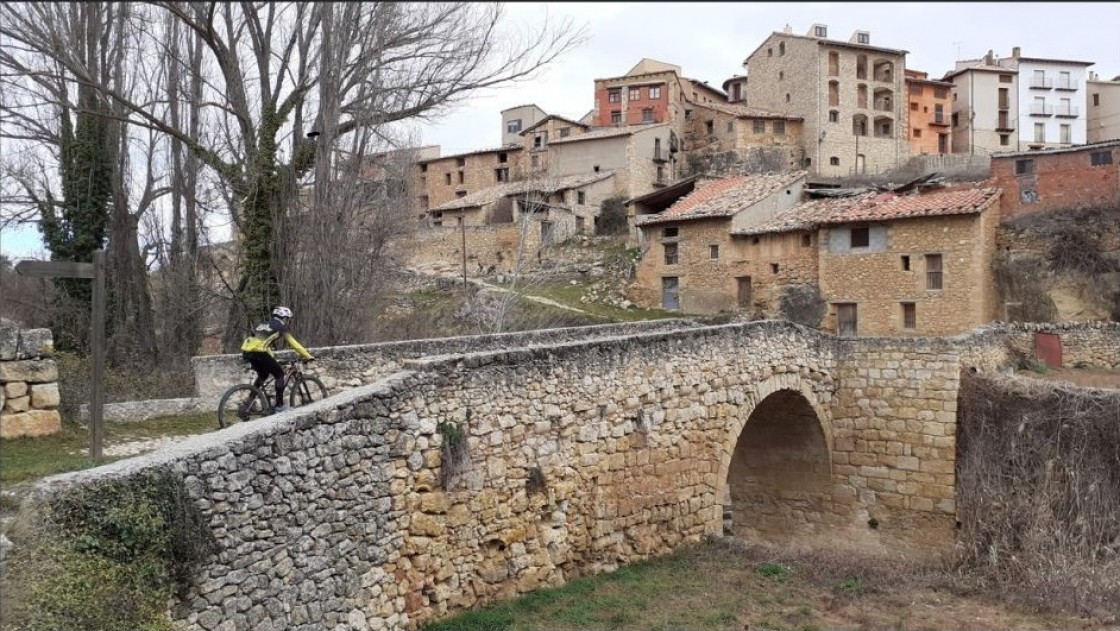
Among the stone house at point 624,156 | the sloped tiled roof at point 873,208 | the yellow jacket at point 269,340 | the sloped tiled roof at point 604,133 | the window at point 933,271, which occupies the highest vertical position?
the sloped tiled roof at point 604,133

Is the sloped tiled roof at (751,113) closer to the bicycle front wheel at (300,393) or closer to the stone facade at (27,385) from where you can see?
the bicycle front wheel at (300,393)

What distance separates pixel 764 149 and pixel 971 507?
34372 mm

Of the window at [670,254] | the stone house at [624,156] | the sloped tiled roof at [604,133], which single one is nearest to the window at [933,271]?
the window at [670,254]

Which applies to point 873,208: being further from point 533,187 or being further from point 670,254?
point 533,187

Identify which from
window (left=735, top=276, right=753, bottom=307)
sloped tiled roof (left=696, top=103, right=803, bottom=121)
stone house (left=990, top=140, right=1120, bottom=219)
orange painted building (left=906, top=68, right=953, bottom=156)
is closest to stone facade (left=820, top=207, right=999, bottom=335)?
stone house (left=990, top=140, right=1120, bottom=219)

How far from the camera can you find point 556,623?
8.12m

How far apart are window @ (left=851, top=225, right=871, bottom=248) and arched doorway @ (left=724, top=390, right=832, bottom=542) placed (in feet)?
39.7

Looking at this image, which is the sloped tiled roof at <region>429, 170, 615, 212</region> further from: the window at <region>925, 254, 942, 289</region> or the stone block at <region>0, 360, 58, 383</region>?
the stone block at <region>0, 360, 58, 383</region>

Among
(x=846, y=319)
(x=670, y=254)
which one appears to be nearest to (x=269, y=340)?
(x=846, y=319)

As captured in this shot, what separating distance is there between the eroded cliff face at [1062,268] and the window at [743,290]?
7.84 metres

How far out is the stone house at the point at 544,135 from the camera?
151 ft

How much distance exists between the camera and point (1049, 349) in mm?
20750

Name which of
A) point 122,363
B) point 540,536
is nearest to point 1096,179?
point 540,536

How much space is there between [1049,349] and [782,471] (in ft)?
29.9
